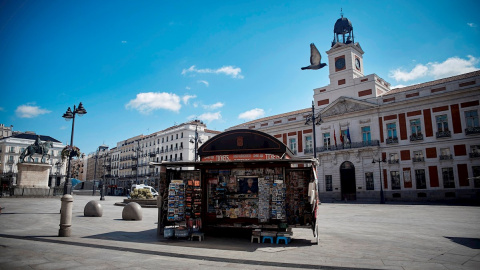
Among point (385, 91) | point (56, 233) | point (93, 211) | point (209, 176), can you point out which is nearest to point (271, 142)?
point (209, 176)

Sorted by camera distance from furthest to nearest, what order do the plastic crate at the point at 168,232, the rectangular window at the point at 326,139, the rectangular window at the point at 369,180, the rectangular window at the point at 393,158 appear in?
the rectangular window at the point at 326,139 → the rectangular window at the point at 369,180 → the rectangular window at the point at 393,158 → the plastic crate at the point at 168,232

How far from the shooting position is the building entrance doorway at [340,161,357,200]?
40.1 m

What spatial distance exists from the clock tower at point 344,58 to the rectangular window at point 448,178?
16392mm

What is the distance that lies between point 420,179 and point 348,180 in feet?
28.7

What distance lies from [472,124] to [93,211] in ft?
123

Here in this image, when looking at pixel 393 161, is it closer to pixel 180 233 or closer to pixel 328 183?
pixel 328 183

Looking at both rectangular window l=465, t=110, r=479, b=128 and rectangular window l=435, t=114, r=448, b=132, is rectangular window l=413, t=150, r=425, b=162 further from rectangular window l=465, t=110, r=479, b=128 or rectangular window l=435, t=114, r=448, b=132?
rectangular window l=465, t=110, r=479, b=128

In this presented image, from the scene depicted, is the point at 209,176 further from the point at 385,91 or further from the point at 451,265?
the point at 385,91

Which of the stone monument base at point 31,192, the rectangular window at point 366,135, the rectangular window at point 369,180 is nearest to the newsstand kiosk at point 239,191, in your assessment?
the stone monument base at point 31,192

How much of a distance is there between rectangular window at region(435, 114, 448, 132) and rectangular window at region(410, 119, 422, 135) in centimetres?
194

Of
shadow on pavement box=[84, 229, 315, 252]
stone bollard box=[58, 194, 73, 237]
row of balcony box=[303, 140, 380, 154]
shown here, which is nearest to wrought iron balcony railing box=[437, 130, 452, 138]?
row of balcony box=[303, 140, 380, 154]

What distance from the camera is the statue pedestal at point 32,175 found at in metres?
28.0

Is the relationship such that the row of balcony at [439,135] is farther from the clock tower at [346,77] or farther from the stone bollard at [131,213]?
the stone bollard at [131,213]

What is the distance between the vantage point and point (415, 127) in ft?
119
